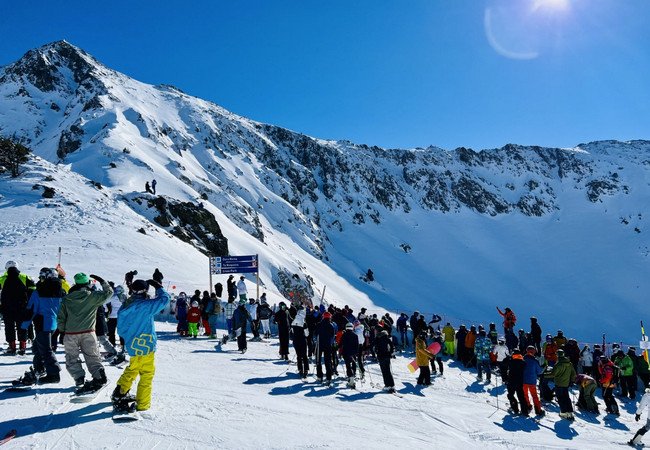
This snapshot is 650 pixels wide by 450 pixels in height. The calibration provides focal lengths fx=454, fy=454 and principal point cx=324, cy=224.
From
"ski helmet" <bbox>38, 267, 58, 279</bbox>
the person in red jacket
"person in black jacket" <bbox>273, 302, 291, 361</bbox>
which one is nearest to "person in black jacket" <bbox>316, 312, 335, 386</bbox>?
"person in black jacket" <bbox>273, 302, 291, 361</bbox>

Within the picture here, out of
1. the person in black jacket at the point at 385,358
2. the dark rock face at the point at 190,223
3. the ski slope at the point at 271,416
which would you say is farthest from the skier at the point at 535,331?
the dark rock face at the point at 190,223

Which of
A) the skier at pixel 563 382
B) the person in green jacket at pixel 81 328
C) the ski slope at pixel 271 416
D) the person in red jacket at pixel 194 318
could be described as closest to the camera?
the ski slope at pixel 271 416

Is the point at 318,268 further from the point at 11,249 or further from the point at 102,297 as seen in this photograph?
Answer: the point at 102,297

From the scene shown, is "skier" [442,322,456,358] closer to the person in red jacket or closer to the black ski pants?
the black ski pants

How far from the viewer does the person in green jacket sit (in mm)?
6625

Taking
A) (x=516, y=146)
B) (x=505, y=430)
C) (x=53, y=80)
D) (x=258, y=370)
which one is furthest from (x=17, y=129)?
(x=516, y=146)

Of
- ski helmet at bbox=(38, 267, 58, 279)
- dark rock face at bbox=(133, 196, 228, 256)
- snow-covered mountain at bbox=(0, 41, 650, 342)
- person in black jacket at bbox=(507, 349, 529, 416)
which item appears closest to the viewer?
ski helmet at bbox=(38, 267, 58, 279)

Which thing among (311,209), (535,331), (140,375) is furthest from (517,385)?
(311,209)

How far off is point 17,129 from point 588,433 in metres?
84.9

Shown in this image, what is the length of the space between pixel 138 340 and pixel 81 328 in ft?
3.99

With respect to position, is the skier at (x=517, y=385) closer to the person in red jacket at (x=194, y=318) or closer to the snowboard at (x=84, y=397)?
the snowboard at (x=84, y=397)

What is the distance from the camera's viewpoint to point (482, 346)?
14.6 m

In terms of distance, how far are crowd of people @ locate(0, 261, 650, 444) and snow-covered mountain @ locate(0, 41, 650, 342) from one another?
38.1ft

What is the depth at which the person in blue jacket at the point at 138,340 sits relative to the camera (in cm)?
606
